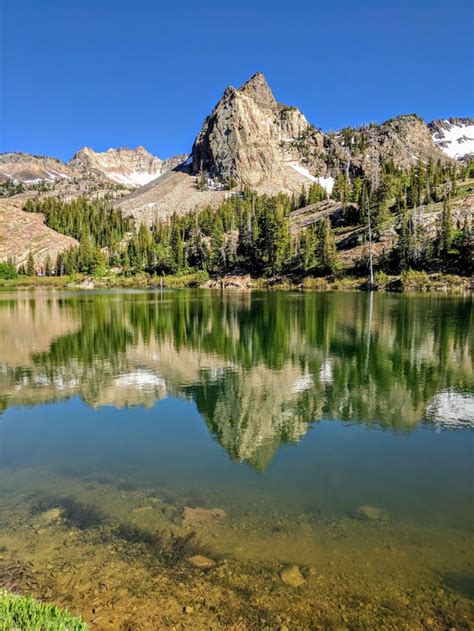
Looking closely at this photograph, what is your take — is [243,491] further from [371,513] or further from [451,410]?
[451,410]

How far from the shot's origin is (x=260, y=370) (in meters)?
22.3

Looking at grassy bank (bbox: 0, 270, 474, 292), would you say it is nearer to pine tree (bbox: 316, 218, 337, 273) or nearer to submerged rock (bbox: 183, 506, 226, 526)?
pine tree (bbox: 316, 218, 337, 273)

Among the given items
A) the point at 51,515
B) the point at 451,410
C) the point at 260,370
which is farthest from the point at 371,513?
the point at 260,370

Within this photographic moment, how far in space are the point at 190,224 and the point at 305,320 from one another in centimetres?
13897

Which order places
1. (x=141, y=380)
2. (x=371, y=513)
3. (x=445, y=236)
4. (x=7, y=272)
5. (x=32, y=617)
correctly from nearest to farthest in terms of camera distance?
(x=32, y=617) < (x=371, y=513) < (x=141, y=380) < (x=445, y=236) < (x=7, y=272)

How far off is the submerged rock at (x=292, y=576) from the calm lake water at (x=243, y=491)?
5 cm

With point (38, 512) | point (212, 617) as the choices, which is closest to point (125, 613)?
point (212, 617)

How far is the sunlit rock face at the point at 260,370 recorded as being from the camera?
15586mm

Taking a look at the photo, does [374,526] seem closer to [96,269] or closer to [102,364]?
[102,364]

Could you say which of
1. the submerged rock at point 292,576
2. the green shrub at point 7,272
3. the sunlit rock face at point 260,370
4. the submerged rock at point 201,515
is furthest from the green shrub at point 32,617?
the green shrub at point 7,272

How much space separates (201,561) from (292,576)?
5.26 feet

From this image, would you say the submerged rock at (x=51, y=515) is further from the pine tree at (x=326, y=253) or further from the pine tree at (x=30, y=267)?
the pine tree at (x=30, y=267)

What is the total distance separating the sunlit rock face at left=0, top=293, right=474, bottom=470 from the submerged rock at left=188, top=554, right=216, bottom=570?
14.3ft

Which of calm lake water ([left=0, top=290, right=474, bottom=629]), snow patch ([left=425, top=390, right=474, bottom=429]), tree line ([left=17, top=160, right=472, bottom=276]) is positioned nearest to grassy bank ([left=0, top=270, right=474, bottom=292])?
tree line ([left=17, top=160, right=472, bottom=276])
